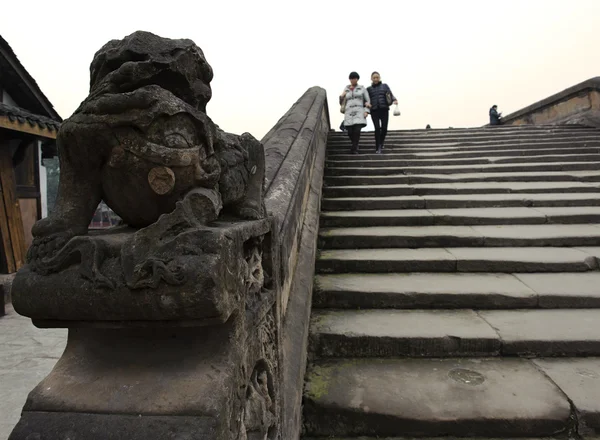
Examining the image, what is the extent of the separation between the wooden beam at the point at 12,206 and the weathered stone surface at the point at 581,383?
331 inches

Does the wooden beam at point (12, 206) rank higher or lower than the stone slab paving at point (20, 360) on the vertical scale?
higher

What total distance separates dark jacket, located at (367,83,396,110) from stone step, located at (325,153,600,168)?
94cm

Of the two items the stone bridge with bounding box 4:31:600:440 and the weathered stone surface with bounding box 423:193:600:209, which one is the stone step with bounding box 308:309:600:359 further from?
the weathered stone surface with bounding box 423:193:600:209

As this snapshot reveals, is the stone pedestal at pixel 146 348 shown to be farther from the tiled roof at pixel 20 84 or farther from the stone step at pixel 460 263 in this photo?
the tiled roof at pixel 20 84

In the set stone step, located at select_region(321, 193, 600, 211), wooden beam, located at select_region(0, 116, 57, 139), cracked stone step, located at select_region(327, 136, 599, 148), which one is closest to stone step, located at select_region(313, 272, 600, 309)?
stone step, located at select_region(321, 193, 600, 211)

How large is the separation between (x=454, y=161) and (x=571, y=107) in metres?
5.63

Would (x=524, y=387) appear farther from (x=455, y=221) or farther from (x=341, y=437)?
(x=455, y=221)

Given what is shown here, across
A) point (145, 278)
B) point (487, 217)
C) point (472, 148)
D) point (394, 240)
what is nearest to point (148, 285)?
point (145, 278)

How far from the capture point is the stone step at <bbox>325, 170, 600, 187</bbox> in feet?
17.4

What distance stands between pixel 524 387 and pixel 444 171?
4.23 metres

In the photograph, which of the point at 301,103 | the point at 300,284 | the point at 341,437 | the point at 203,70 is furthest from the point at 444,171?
the point at 203,70

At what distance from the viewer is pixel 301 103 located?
21.1ft

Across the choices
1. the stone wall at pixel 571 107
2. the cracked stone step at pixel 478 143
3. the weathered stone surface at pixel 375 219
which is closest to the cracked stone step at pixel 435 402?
the weathered stone surface at pixel 375 219

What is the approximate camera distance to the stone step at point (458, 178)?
5.30m
